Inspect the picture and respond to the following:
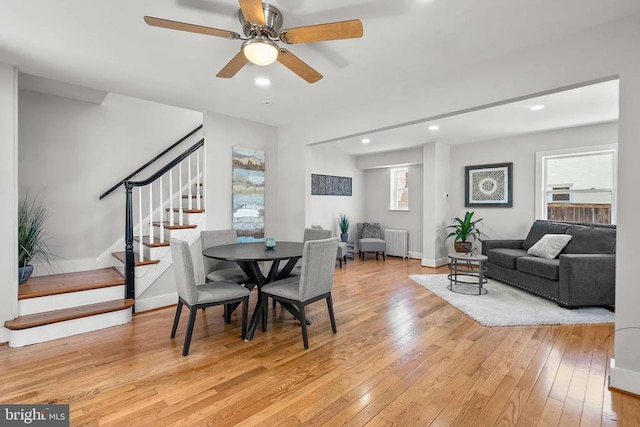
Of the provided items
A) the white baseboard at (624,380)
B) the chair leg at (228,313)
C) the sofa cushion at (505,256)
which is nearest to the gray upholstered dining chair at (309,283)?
the chair leg at (228,313)

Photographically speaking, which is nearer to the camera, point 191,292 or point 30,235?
point 191,292

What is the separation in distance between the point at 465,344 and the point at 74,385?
9.61 feet

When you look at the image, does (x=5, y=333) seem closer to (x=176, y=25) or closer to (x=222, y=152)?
(x=222, y=152)

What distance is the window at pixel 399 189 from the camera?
703 cm

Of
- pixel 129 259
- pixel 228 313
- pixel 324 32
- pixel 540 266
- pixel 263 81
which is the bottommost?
pixel 228 313

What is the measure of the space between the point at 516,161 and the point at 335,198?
351 cm

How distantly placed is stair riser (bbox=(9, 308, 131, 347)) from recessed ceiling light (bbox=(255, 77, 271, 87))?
2.66 metres

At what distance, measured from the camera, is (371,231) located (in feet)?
23.0

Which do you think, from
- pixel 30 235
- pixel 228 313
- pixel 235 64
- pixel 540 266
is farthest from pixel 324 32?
pixel 540 266

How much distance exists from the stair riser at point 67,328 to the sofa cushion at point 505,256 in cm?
Result: 478

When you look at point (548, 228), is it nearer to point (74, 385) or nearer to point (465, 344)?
point (465, 344)

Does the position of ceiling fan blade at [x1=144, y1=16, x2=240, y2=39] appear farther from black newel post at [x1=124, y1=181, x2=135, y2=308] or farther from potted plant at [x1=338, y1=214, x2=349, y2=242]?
potted plant at [x1=338, y1=214, x2=349, y2=242]

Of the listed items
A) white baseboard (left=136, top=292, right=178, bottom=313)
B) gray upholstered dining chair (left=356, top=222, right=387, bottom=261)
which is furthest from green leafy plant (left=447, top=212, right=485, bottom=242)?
white baseboard (left=136, top=292, right=178, bottom=313)

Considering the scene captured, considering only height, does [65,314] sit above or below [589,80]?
below
